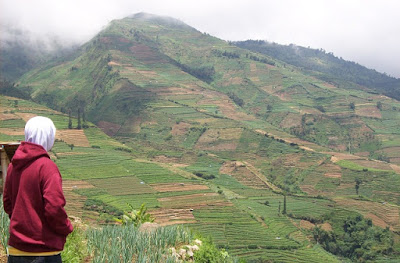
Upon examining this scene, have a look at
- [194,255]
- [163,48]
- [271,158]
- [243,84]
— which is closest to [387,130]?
[271,158]

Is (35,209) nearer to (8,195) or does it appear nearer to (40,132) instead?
(8,195)

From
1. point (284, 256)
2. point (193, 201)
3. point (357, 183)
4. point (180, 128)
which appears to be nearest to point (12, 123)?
point (180, 128)

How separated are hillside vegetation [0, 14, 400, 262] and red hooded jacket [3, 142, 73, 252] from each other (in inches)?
388

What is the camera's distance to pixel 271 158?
284 ft

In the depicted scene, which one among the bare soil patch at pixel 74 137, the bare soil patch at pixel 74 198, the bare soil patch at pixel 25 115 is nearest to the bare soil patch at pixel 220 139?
the bare soil patch at pixel 74 137

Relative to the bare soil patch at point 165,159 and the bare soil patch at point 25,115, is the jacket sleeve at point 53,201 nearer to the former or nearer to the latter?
the bare soil patch at point 165,159

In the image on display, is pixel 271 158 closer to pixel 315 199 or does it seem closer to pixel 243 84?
pixel 315 199

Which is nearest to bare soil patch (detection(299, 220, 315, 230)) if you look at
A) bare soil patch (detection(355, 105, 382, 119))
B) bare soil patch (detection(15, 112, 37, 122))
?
bare soil patch (detection(15, 112, 37, 122))

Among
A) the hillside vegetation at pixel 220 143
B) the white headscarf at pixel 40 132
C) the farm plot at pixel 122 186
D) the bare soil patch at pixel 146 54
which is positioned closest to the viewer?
the white headscarf at pixel 40 132

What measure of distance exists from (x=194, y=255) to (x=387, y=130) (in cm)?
11576

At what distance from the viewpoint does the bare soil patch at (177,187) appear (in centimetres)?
5969

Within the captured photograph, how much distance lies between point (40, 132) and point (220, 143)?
295ft

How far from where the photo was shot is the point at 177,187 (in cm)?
6122

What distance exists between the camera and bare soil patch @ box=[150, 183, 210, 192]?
59.7 m
